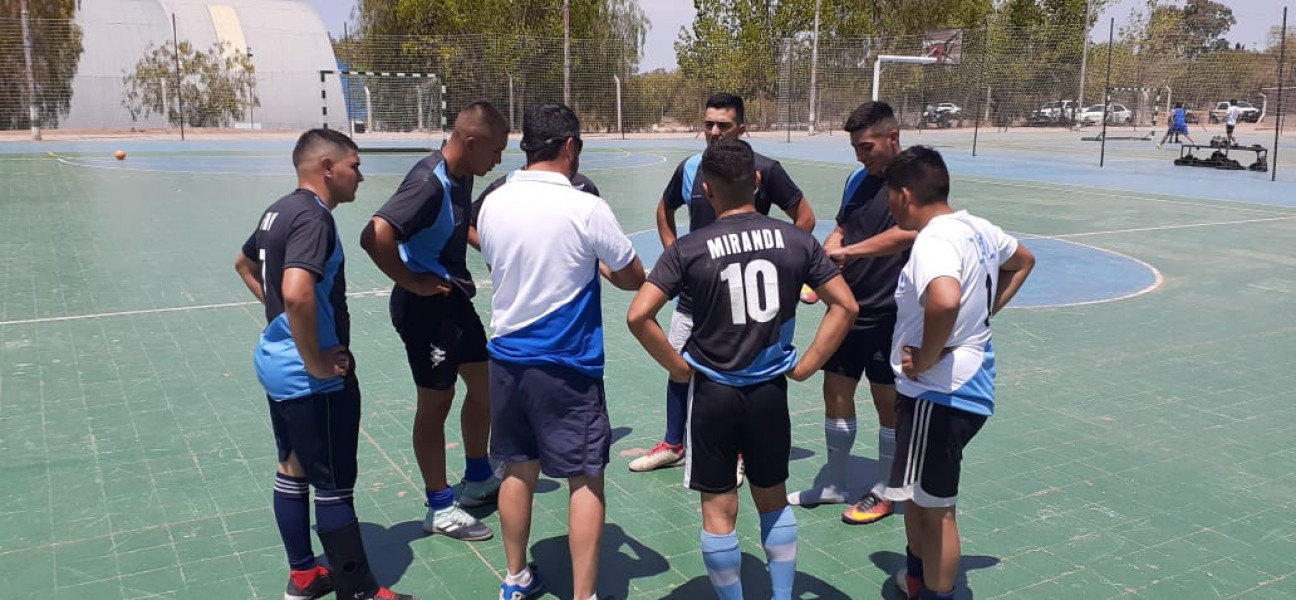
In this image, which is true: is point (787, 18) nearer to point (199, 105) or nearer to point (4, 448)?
point (199, 105)

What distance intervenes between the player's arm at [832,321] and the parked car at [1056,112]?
5364 centimetres

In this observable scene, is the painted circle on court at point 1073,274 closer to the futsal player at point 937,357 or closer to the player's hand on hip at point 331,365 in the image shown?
the futsal player at point 937,357

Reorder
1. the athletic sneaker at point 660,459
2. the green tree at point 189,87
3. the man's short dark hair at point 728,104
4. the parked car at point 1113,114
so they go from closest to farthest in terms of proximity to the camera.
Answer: the man's short dark hair at point 728,104
the athletic sneaker at point 660,459
the green tree at point 189,87
the parked car at point 1113,114

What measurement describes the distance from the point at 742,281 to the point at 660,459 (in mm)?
2190

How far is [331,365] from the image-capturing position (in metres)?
3.52

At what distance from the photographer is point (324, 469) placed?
3.59 metres

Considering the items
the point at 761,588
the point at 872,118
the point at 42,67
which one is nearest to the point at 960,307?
the point at 872,118

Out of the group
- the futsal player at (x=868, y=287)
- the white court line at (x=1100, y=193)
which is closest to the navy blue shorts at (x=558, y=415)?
the futsal player at (x=868, y=287)

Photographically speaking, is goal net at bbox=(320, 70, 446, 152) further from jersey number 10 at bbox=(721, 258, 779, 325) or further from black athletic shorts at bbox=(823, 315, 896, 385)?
jersey number 10 at bbox=(721, 258, 779, 325)

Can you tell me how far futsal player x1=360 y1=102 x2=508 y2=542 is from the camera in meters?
4.03

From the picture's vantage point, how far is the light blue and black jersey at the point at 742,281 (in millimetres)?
3318

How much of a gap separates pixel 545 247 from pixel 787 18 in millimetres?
46153

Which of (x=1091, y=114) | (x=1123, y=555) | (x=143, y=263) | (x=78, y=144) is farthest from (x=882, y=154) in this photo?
(x=1091, y=114)

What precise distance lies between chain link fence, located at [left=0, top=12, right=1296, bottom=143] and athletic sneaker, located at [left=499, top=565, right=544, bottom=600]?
35584mm
